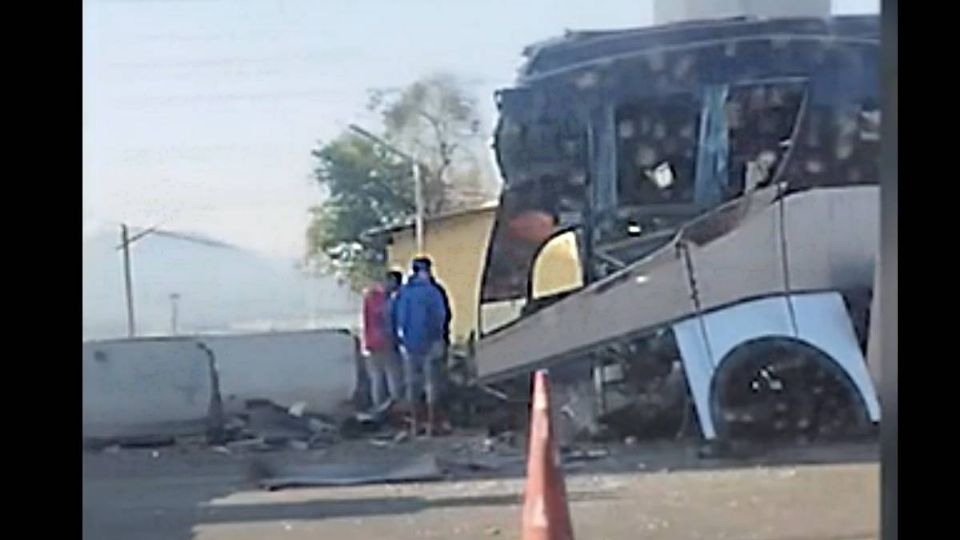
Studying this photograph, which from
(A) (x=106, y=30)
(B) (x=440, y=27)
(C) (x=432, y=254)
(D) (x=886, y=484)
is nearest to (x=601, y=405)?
(C) (x=432, y=254)

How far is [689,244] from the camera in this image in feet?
13.2

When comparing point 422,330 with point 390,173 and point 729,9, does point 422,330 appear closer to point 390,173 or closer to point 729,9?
point 390,173

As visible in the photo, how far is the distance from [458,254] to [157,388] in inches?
30.4

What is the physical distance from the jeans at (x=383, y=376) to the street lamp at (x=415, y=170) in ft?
0.86

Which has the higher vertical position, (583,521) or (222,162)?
(222,162)

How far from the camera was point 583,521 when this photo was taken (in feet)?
10.4

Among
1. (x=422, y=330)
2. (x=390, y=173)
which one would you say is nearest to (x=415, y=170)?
(x=390, y=173)

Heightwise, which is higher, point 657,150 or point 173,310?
point 657,150

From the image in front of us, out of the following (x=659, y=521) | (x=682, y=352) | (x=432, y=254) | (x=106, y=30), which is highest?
(x=106, y=30)

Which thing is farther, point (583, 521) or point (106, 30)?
point (583, 521)

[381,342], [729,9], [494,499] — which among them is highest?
[729,9]
